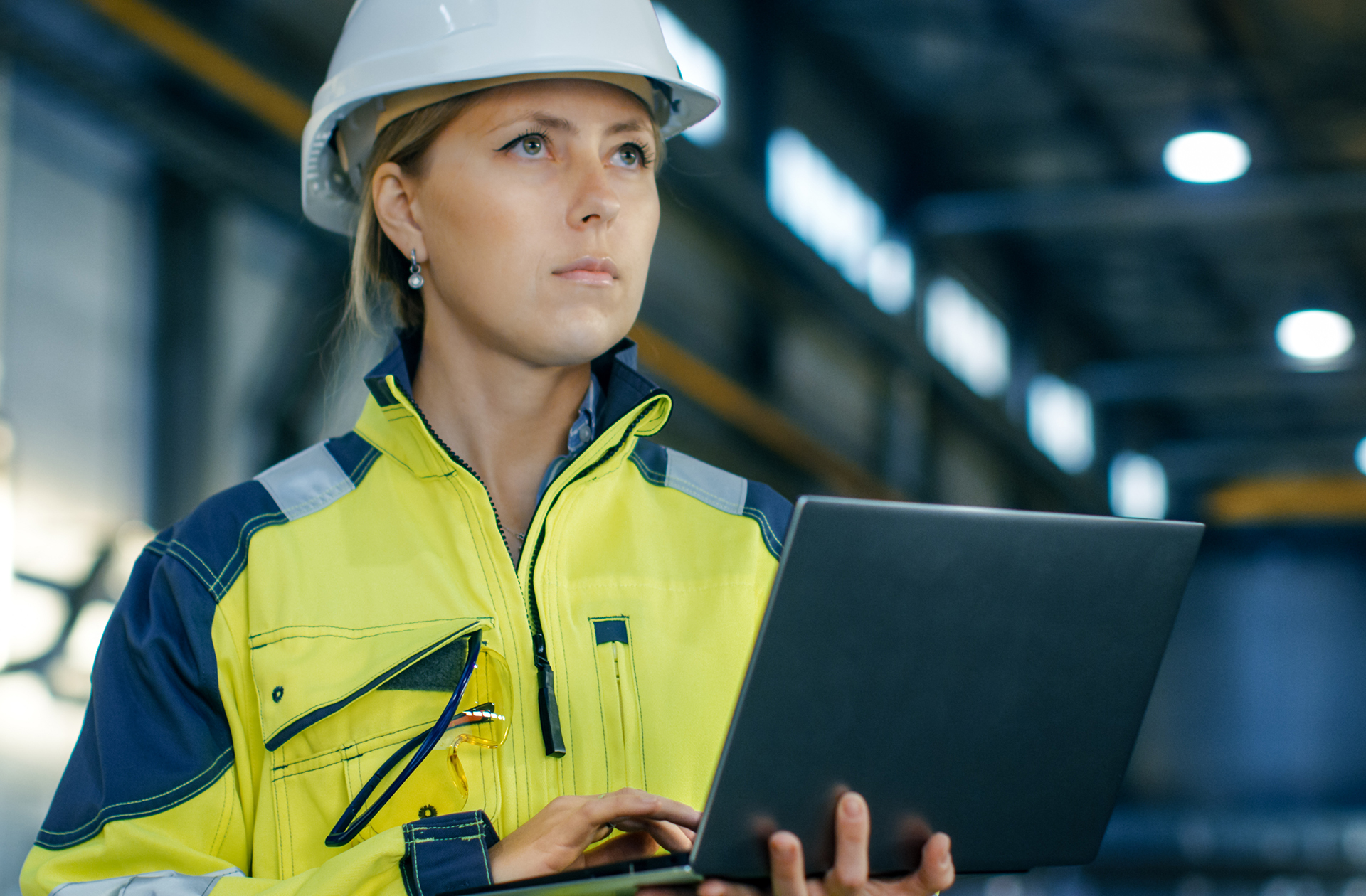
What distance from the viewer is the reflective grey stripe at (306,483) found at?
161 cm

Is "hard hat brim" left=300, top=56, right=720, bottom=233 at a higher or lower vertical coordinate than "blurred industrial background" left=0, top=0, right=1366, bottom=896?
lower

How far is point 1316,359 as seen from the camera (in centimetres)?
1331

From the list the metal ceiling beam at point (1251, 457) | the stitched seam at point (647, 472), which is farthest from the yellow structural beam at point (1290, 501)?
the stitched seam at point (647, 472)

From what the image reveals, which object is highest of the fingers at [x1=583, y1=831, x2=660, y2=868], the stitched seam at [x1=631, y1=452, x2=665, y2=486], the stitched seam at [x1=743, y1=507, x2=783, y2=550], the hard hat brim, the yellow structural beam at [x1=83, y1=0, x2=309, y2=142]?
the yellow structural beam at [x1=83, y1=0, x2=309, y2=142]

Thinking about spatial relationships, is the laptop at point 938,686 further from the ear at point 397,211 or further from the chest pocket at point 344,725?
the ear at point 397,211

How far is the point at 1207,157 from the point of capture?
30.2 feet

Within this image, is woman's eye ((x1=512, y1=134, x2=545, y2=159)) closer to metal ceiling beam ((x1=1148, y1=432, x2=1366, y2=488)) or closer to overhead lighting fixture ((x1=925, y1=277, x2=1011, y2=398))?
overhead lighting fixture ((x1=925, y1=277, x2=1011, y2=398))

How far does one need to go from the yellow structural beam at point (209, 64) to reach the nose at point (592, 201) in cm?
321

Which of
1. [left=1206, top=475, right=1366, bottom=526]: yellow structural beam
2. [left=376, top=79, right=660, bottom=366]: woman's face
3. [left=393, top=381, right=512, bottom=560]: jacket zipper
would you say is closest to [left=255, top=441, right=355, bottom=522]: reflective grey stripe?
[left=393, top=381, right=512, bottom=560]: jacket zipper

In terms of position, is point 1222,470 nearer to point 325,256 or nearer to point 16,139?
point 325,256

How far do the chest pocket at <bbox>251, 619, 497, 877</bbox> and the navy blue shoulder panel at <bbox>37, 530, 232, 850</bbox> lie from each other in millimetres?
59

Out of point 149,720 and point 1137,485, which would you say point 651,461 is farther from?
point 1137,485

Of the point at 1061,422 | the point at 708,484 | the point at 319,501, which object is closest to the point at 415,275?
the point at 319,501

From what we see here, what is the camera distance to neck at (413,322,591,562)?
1705 millimetres
